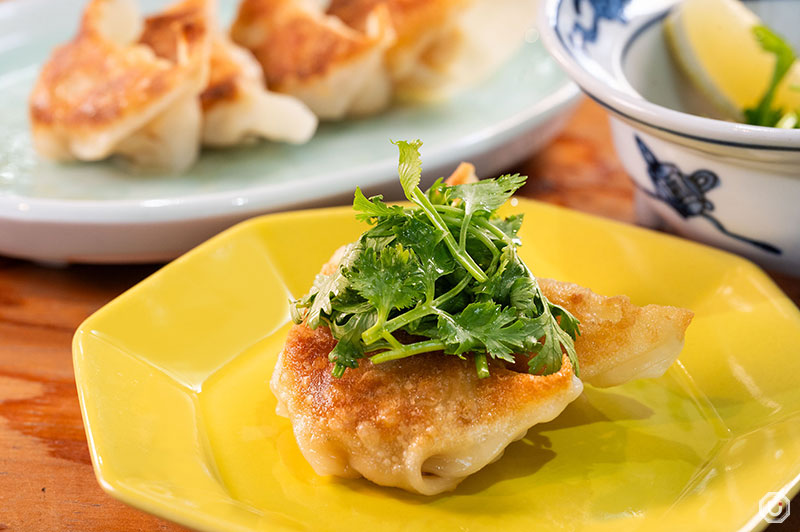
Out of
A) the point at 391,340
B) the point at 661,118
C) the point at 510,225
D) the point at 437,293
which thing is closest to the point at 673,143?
the point at 661,118

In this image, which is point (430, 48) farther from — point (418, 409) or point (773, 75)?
point (418, 409)

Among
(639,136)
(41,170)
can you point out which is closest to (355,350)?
(639,136)

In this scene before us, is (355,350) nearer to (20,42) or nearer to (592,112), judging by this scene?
(592,112)

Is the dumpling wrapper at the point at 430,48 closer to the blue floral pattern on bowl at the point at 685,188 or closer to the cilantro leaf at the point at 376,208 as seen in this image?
the blue floral pattern on bowl at the point at 685,188

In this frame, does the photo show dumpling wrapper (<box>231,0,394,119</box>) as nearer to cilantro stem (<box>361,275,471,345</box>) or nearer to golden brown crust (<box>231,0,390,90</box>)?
golden brown crust (<box>231,0,390,90</box>)

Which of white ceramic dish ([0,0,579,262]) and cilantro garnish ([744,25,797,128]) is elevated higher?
cilantro garnish ([744,25,797,128])

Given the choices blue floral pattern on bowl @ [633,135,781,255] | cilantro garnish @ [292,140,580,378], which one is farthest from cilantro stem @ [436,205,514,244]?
blue floral pattern on bowl @ [633,135,781,255]
